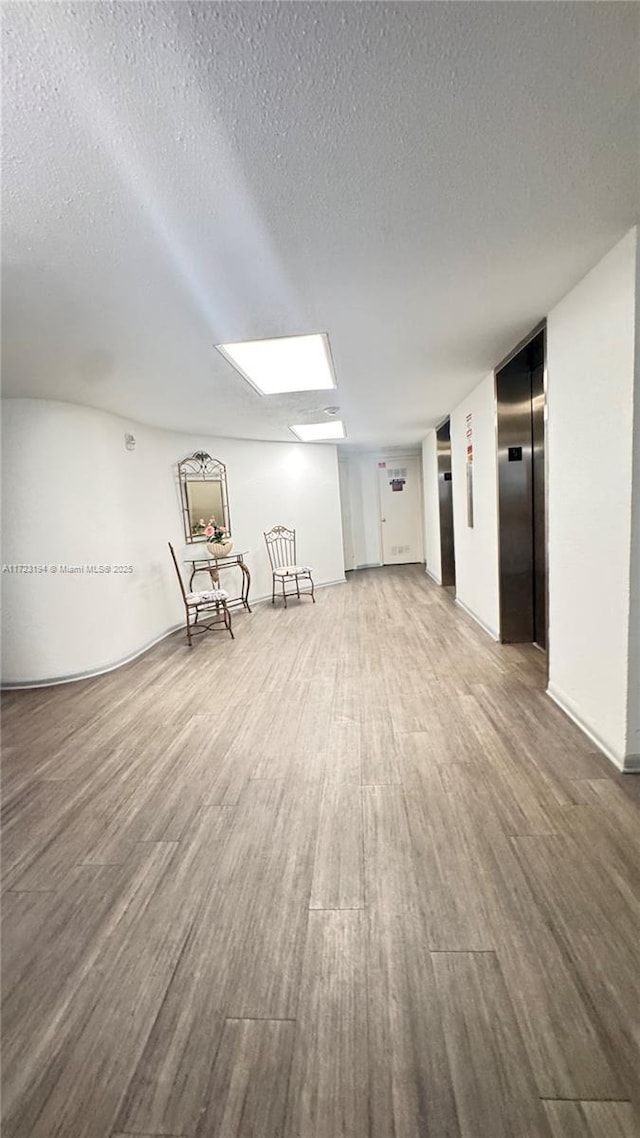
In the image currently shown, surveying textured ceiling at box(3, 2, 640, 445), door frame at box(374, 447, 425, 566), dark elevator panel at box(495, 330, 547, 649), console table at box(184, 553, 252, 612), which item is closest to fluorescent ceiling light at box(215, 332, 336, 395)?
textured ceiling at box(3, 2, 640, 445)

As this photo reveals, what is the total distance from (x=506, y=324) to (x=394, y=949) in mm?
3172

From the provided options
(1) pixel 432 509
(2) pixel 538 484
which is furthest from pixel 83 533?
(1) pixel 432 509

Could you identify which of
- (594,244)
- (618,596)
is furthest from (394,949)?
(594,244)

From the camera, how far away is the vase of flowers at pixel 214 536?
5605 mm

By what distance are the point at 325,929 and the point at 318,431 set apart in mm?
5645

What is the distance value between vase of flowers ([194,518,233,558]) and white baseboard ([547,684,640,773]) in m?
3.94

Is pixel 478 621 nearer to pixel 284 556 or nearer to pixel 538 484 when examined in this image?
pixel 538 484

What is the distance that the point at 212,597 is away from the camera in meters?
5.01

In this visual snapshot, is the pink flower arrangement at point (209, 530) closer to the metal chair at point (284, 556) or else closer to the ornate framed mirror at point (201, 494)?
the ornate framed mirror at point (201, 494)

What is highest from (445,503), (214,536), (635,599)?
(445,503)

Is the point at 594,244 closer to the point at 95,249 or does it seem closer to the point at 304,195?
the point at 304,195

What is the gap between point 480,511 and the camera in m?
4.47

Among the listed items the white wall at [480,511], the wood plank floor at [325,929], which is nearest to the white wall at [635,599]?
the wood plank floor at [325,929]

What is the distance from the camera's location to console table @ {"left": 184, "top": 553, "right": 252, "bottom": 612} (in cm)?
560
